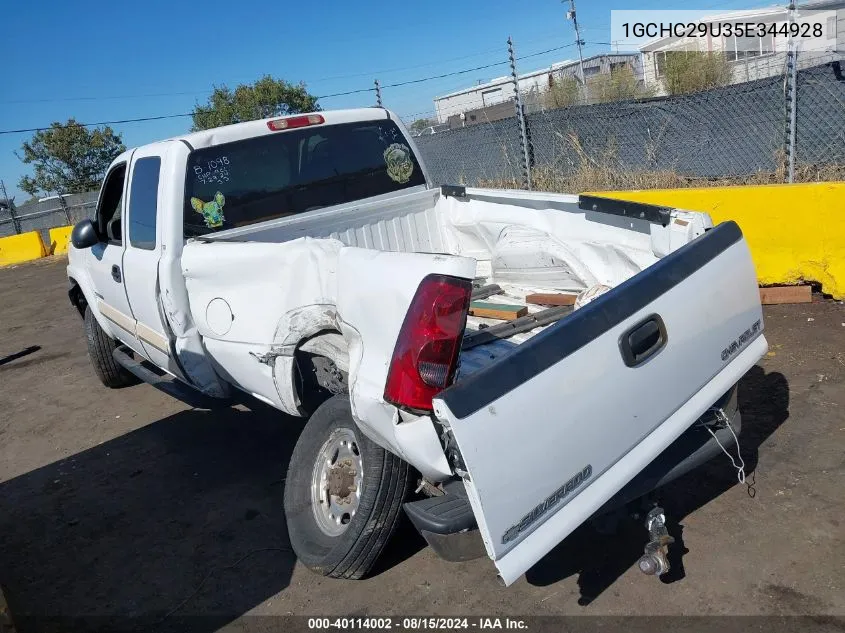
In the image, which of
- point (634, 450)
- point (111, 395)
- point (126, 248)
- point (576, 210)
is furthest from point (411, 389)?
point (111, 395)

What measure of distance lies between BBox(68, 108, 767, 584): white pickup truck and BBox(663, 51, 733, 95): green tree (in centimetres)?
1132

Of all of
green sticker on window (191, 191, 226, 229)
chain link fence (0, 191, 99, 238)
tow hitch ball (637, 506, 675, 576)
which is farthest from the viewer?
chain link fence (0, 191, 99, 238)

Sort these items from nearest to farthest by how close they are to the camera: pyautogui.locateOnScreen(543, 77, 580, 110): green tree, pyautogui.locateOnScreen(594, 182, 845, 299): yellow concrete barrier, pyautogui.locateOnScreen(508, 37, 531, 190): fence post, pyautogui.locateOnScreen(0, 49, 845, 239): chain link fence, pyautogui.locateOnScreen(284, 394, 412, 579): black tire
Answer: pyautogui.locateOnScreen(284, 394, 412, 579): black tire → pyautogui.locateOnScreen(594, 182, 845, 299): yellow concrete barrier → pyautogui.locateOnScreen(0, 49, 845, 239): chain link fence → pyautogui.locateOnScreen(508, 37, 531, 190): fence post → pyautogui.locateOnScreen(543, 77, 580, 110): green tree

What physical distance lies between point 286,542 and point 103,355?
12.0 ft

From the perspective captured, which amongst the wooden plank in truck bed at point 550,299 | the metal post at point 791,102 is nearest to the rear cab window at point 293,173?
the wooden plank in truck bed at point 550,299

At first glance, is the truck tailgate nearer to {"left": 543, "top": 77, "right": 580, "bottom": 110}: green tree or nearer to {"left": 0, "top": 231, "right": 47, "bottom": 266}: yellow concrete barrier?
{"left": 543, "top": 77, "right": 580, "bottom": 110}: green tree

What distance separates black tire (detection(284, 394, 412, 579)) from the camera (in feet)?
10.2

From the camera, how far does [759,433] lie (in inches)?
170

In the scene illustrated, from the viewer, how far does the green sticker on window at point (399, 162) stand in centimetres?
526

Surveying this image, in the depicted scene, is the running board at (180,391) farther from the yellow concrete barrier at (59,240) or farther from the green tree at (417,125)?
the yellow concrete barrier at (59,240)

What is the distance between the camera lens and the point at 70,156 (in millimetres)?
39219

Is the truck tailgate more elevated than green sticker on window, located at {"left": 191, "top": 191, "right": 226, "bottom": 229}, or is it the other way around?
green sticker on window, located at {"left": 191, "top": 191, "right": 226, "bottom": 229}

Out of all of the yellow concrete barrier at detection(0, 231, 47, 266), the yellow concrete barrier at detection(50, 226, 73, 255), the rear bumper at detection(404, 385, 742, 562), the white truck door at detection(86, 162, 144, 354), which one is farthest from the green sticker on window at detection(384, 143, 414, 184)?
the yellow concrete barrier at detection(0, 231, 47, 266)

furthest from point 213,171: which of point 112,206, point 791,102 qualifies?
point 791,102
